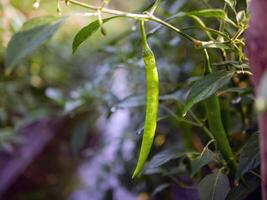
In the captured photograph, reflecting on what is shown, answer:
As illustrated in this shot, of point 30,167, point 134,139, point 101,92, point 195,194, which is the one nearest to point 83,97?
point 101,92

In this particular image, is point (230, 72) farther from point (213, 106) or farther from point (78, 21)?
point (78, 21)

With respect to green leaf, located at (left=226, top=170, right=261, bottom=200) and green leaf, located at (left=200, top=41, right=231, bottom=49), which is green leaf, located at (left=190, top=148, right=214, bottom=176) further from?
green leaf, located at (left=200, top=41, right=231, bottom=49)

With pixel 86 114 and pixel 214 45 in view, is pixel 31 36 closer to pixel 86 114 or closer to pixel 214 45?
pixel 214 45

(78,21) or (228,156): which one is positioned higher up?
(228,156)

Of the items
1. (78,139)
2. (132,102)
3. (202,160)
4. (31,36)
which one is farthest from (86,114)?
(202,160)

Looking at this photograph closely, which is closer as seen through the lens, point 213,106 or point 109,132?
point 213,106

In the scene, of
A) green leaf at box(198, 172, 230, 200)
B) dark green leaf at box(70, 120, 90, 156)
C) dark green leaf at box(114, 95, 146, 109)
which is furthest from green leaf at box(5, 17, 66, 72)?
A: dark green leaf at box(70, 120, 90, 156)
